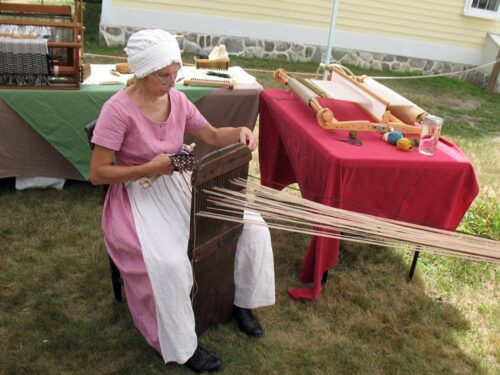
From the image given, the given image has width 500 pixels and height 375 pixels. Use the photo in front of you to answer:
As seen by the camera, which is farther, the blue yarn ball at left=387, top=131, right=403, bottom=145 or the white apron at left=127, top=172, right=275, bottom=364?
the blue yarn ball at left=387, top=131, right=403, bottom=145

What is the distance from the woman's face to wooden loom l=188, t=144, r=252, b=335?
0.38 metres

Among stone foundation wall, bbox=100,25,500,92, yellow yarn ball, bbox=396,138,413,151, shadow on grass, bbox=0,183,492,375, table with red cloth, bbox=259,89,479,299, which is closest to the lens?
shadow on grass, bbox=0,183,492,375

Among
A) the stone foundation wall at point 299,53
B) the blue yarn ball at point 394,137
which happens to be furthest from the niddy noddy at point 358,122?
the stone foundation wall at point 299,53

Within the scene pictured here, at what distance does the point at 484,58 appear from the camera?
9383 mm

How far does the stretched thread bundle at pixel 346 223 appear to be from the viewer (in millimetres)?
1723

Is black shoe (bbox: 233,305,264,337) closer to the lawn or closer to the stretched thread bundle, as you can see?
the lawn

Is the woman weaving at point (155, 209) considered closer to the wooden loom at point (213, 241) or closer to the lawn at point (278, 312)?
the wooden loom at point (213, 241)

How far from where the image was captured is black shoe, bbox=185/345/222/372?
2.11m

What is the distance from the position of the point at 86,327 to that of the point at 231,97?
73.5 inches

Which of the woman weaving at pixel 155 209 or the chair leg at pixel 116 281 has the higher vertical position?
the woman weaving at pixel 155 209

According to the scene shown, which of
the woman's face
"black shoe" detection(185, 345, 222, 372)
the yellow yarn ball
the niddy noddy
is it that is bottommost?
"black shoe" detection(185, 345, 222, 372)

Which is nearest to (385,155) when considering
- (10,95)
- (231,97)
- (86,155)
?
(231,97)

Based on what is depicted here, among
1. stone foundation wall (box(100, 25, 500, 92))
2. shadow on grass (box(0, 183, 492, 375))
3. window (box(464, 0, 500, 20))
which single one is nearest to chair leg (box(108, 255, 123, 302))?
shadow on grass (box(0, 183, 492, 375))

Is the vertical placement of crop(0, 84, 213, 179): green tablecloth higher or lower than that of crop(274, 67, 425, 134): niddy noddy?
lower
